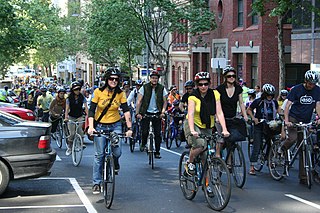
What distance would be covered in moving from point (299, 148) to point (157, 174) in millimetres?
2956

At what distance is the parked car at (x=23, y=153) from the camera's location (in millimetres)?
10023

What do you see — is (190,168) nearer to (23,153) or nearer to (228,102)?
(228,102)

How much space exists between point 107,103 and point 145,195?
1549 millimetres

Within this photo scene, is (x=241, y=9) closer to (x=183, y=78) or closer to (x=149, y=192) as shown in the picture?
(x=183, y=78)

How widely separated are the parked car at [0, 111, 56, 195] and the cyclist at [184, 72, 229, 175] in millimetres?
2154

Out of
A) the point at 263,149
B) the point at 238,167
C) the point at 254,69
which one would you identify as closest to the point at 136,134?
the point at 263,149

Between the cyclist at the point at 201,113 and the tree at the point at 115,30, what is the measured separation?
29.4 meters

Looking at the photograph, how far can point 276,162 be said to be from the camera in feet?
40.2

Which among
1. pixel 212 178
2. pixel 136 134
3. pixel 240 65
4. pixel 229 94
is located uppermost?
pixel 240 65

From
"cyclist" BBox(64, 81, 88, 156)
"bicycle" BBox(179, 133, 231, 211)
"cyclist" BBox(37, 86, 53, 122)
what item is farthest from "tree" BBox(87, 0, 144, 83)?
"bicycle" BBox(179, 133, 231, 211)

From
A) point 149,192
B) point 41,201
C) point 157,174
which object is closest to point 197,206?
point 149,192

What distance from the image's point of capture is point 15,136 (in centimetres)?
1012

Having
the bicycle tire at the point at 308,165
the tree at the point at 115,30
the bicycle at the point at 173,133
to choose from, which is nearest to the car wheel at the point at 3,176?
the bicycle tire at the point at 308,165

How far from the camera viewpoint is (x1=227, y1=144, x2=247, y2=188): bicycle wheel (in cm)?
1098
